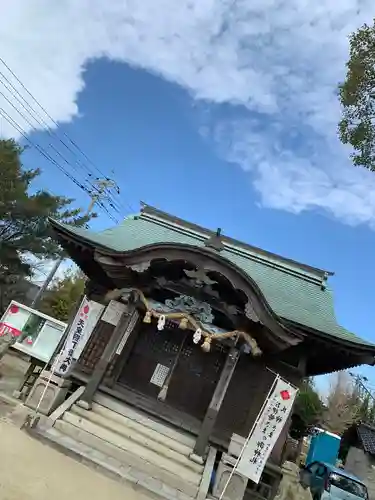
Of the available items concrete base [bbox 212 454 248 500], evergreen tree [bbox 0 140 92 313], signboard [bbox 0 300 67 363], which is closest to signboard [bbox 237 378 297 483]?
concrete base [bbox 212 454 248 500]

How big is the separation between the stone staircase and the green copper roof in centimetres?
411

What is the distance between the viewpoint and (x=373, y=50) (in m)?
9.41

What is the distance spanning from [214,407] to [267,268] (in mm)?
5941

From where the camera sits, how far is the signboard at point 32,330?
1220 centimetres

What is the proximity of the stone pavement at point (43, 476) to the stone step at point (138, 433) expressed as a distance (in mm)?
1538

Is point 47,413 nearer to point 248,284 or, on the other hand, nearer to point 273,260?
point 248,284

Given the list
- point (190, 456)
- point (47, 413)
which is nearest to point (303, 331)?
point (190, 456)

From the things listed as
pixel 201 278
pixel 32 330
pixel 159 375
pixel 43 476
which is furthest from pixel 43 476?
pixel 32 330

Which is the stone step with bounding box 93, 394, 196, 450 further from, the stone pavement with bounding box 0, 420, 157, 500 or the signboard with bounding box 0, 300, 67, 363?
the signboard with bounding box 0, 300, 67, 363

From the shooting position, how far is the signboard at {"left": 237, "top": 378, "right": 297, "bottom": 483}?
9.05 metres

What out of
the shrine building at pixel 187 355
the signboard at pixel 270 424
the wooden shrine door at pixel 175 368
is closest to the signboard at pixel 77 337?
the shrine building at pixel 187 355

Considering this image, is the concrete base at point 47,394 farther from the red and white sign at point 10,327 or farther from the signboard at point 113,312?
the red and white sign at point 10,327

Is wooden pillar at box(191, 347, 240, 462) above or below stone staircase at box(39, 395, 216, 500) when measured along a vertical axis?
above

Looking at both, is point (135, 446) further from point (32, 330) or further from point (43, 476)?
point (32, 330)
